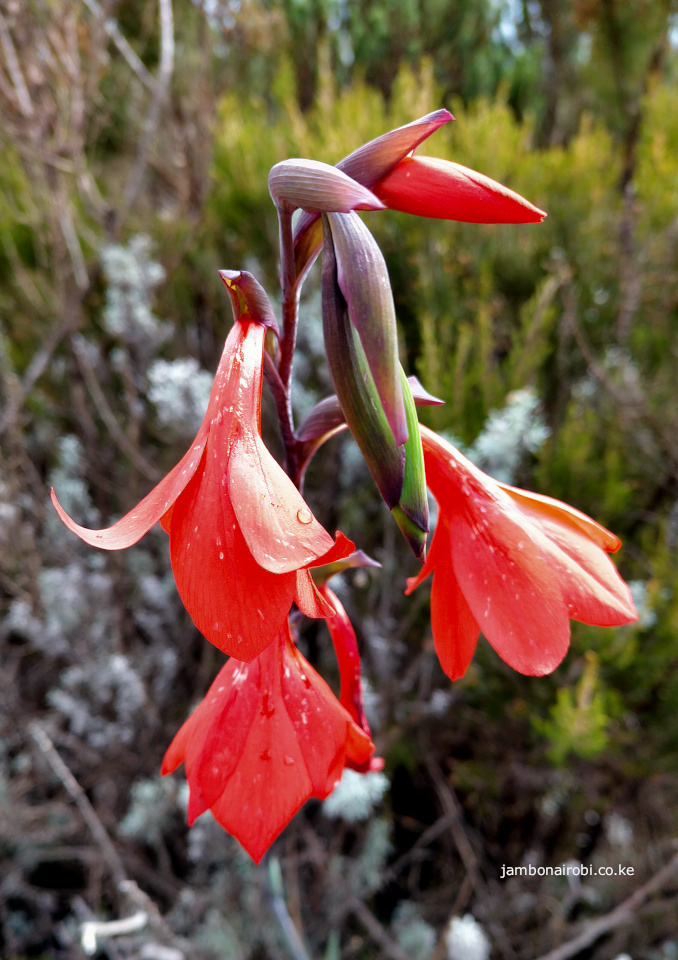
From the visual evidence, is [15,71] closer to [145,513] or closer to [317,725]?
[145,513]

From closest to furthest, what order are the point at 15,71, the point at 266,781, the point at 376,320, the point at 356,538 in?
the point at 376,320
the point at 266,781
the point at 15,71
the point at 356,538

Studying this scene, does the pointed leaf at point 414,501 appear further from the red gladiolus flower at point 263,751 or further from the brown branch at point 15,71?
the brown branch at point 15,71

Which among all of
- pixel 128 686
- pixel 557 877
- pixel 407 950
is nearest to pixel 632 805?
pixel 557 877

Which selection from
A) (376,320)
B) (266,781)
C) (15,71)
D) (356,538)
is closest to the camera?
(376,320)

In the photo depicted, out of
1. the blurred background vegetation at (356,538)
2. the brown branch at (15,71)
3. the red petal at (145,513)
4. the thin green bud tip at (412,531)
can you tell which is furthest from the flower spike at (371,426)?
the brown branch at (15,71)

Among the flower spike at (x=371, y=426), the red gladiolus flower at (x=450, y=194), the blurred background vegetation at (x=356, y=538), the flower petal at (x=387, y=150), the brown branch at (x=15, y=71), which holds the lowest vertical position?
the blurred background vegetation at (x=356, y=538)

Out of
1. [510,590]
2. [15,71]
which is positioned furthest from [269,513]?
[15,71]

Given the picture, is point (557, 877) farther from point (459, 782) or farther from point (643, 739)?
point (643, 739)

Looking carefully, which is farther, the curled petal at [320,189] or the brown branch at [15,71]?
the brown branch at [15,71]
